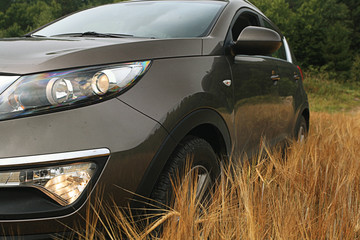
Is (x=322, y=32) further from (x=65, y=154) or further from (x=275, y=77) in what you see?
(x=65, y=154)

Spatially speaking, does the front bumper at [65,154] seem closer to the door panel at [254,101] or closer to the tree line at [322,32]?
the door panel at [254,101]

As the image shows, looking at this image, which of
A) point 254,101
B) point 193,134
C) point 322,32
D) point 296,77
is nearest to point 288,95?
point 296,77

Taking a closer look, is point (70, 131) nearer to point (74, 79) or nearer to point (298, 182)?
point (74, 79)

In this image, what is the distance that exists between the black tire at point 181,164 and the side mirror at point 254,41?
72 cm

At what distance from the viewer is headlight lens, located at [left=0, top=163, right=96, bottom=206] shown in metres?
1.30

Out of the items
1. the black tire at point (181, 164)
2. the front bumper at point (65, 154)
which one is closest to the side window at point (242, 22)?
the black tire at point (181, 164)

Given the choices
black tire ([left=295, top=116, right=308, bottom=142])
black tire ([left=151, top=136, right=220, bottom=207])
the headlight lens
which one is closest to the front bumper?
the headlight lens

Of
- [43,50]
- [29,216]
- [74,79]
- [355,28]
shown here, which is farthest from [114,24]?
[355,28]

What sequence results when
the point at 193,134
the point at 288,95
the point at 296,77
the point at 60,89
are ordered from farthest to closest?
the point at 296,77 → the point at 288,95 → the point at 193,134 → the point at 60,89

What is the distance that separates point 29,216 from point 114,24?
5.33 ft

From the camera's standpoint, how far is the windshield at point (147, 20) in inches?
95.3

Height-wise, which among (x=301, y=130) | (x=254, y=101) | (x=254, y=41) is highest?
(x=254, y=41)

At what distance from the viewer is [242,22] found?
3.09 metres

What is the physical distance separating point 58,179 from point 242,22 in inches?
86.4
